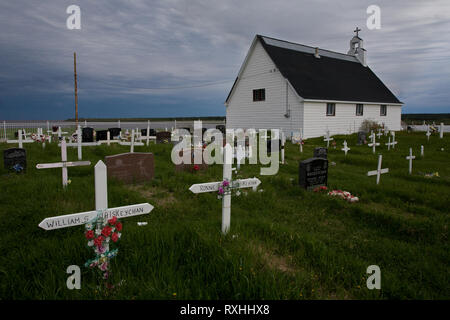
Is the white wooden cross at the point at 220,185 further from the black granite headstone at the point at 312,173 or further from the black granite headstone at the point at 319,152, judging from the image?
the black granite headstone at the point at 319,152

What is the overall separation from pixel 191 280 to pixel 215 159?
347 inches

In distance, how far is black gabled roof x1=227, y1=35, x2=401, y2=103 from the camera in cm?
2256

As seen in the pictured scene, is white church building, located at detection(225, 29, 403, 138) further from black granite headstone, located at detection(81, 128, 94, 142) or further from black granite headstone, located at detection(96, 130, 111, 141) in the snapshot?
black granite headstone, located at detection(81, 128, 94, 142)

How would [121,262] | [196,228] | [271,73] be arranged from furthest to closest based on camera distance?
[271,73] → [196,228] → [121,262]

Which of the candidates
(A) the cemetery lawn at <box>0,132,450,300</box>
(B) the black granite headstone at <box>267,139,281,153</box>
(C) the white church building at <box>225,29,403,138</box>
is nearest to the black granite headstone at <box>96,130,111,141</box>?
(A) the cemetery lawn at <box>0,132,450,300</box>

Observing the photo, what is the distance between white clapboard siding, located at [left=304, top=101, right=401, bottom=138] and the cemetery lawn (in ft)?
45.0

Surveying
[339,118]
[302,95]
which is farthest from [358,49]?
[302,95]

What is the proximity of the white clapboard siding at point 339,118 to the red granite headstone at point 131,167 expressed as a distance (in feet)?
50.0

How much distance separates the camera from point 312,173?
27.0 ft

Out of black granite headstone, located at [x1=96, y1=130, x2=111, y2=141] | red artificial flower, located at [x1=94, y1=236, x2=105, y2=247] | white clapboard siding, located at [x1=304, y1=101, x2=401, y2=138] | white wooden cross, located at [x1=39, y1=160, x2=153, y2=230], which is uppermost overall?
white clapboard siding, located at [x1=304, y1=101, x2=401, y2=138]

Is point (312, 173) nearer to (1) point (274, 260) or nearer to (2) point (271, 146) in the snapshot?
(1) point (274, 260)

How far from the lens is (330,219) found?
20.0 feet
